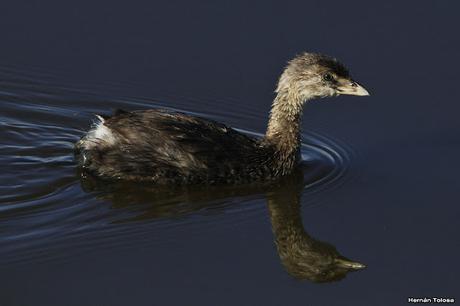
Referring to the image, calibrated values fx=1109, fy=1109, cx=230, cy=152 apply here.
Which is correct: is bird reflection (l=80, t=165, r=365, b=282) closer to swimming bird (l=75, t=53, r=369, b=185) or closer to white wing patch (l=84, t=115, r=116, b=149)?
swimming bird (l=75, t=53, r=369, b=185)

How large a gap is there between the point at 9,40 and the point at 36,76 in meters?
0.69

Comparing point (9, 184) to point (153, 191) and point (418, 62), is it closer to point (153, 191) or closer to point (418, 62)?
point (153, 191)

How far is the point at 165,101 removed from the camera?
35.8ft

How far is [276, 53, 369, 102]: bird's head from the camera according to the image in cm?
1002

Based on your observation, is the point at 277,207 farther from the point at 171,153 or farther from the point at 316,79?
the point at 316,79

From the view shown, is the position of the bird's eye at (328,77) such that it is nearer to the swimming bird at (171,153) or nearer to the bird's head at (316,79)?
the bird's head at (316,79)

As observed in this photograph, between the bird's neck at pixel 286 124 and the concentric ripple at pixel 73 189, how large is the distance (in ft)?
0.87

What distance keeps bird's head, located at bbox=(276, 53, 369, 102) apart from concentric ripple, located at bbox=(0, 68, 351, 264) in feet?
1.70

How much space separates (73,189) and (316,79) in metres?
2.44

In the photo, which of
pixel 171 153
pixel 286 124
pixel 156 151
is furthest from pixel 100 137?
pixel 286 124

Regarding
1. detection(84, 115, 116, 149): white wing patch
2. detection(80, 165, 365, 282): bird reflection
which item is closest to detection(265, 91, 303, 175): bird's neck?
detection(80, 165, 365, 282): bird reflection

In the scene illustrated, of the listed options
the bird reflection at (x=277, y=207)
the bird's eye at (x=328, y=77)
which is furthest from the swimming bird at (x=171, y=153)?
the bird's eye at (x=328, y=77)

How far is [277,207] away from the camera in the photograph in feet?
30.1

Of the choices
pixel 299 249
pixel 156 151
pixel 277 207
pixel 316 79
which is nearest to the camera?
pixel 299 249
